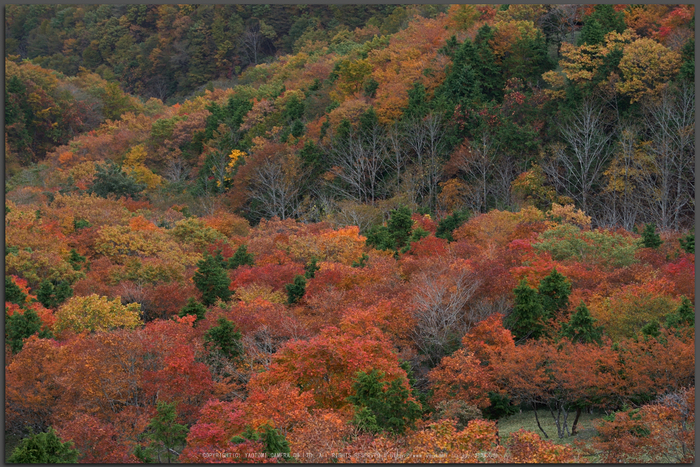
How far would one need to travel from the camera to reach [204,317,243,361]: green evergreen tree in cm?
2880

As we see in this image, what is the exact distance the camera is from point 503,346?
28203 mm

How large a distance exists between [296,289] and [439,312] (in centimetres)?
889

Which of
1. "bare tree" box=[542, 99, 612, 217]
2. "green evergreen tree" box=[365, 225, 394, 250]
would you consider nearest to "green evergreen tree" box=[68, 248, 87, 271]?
"green evergreen tree" box=[365, 225, 394, 250]

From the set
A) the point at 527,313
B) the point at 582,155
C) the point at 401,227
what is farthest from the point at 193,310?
the point at 582,155

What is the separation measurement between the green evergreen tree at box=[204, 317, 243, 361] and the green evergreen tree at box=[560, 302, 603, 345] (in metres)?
12.4

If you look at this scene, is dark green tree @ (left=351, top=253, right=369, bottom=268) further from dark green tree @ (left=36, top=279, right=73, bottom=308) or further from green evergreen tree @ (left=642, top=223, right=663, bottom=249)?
dark green tree @ (left=36, top=279, right=73, bottom=308)

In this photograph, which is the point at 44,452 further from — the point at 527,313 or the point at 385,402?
the point at 527,313

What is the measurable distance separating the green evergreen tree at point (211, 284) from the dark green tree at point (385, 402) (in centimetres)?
1591

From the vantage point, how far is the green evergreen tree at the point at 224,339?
28.8 m

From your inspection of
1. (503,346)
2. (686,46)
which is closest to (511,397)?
(503,346)

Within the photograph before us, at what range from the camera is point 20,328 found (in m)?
30.8

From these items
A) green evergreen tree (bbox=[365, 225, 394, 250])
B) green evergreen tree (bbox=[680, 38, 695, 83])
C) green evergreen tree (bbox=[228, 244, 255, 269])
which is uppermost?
green evergreen tree (bbox=[680, 38, 695, 83])

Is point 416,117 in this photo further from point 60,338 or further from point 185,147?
point 60,338

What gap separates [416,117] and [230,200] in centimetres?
1770
